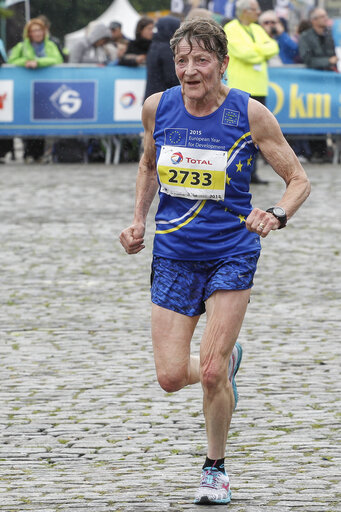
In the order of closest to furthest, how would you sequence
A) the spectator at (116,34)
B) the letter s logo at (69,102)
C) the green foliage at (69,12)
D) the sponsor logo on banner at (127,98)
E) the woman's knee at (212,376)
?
the woman's knee at (212,376) → the letter s logo at (69,102) → the sponsor logo on banner at (127,98) → the spectator at (116,34) → the green foliage at (69,12)

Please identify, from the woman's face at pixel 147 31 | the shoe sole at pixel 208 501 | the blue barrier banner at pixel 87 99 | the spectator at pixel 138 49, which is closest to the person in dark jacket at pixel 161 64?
the woman's face at pixel 147 31

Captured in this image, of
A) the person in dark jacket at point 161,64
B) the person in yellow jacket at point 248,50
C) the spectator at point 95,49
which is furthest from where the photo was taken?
the spectator at point 95,49

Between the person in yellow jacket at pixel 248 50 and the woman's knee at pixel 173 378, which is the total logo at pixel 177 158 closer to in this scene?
the woman's knee at pixel 173 378

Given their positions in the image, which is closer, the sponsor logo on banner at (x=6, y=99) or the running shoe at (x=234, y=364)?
the running shoe at (x=234, y=364)

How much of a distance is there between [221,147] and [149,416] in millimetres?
1746

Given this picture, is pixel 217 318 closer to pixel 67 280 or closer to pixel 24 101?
pixel 67 280

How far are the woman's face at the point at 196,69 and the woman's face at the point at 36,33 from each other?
16.1 meters

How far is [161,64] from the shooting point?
1705 centimetres

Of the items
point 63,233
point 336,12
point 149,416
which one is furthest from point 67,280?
point 336,12

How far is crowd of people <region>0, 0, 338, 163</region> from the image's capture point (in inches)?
638

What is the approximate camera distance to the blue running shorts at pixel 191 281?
533 cm

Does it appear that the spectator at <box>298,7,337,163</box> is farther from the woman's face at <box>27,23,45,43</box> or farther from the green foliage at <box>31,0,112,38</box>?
the green foliage at <box>31,0,112,38</box>

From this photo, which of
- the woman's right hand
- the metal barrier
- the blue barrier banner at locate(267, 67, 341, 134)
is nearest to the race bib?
the woman's right hand

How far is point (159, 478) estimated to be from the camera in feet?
17.7
